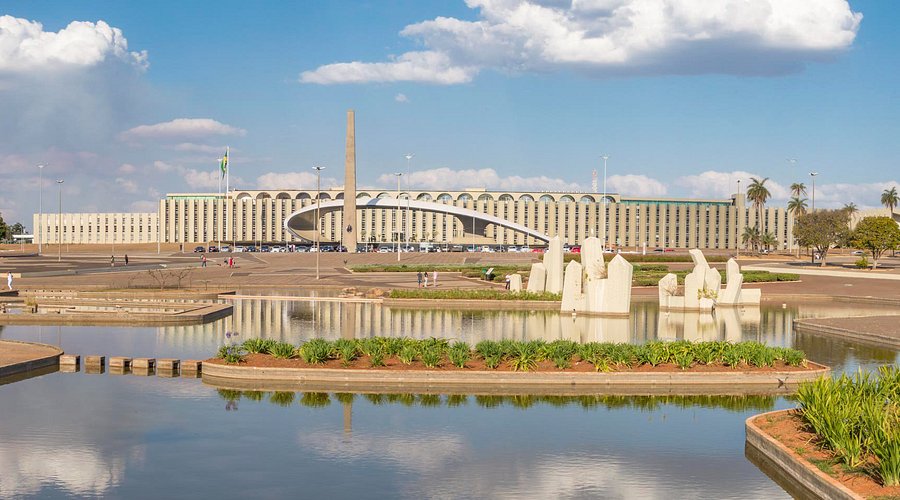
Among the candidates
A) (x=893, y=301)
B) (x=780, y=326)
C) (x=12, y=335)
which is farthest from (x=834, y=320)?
(x=12, y=335)

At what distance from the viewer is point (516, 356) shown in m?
25.5

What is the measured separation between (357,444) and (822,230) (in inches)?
3495

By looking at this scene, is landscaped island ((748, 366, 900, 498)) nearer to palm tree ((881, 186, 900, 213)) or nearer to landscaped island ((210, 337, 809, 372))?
landscaped island ((210, 337, 809, 372))

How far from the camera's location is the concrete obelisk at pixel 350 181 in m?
109

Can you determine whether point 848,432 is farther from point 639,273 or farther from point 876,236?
point 876,236

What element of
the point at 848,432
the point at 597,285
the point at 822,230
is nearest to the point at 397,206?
the point at 822,230

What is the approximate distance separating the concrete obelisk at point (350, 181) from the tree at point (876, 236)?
56464 millimetres

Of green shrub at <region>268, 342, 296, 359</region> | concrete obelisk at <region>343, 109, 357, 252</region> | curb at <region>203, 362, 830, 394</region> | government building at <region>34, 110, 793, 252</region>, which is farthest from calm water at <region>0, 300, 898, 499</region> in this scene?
government building at <region>34, 110, 793, 252</region>

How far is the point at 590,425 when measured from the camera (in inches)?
794

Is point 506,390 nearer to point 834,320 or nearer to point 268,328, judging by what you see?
point 268,328

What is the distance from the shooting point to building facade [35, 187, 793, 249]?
174 m

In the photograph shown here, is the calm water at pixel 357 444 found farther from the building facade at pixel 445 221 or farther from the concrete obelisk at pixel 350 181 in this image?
the building facade at pixel 445 221

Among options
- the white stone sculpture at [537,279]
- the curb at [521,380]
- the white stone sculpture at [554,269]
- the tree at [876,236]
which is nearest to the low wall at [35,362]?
the curb at [521,380]

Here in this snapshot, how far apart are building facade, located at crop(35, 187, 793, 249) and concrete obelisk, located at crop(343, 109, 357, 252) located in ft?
172
